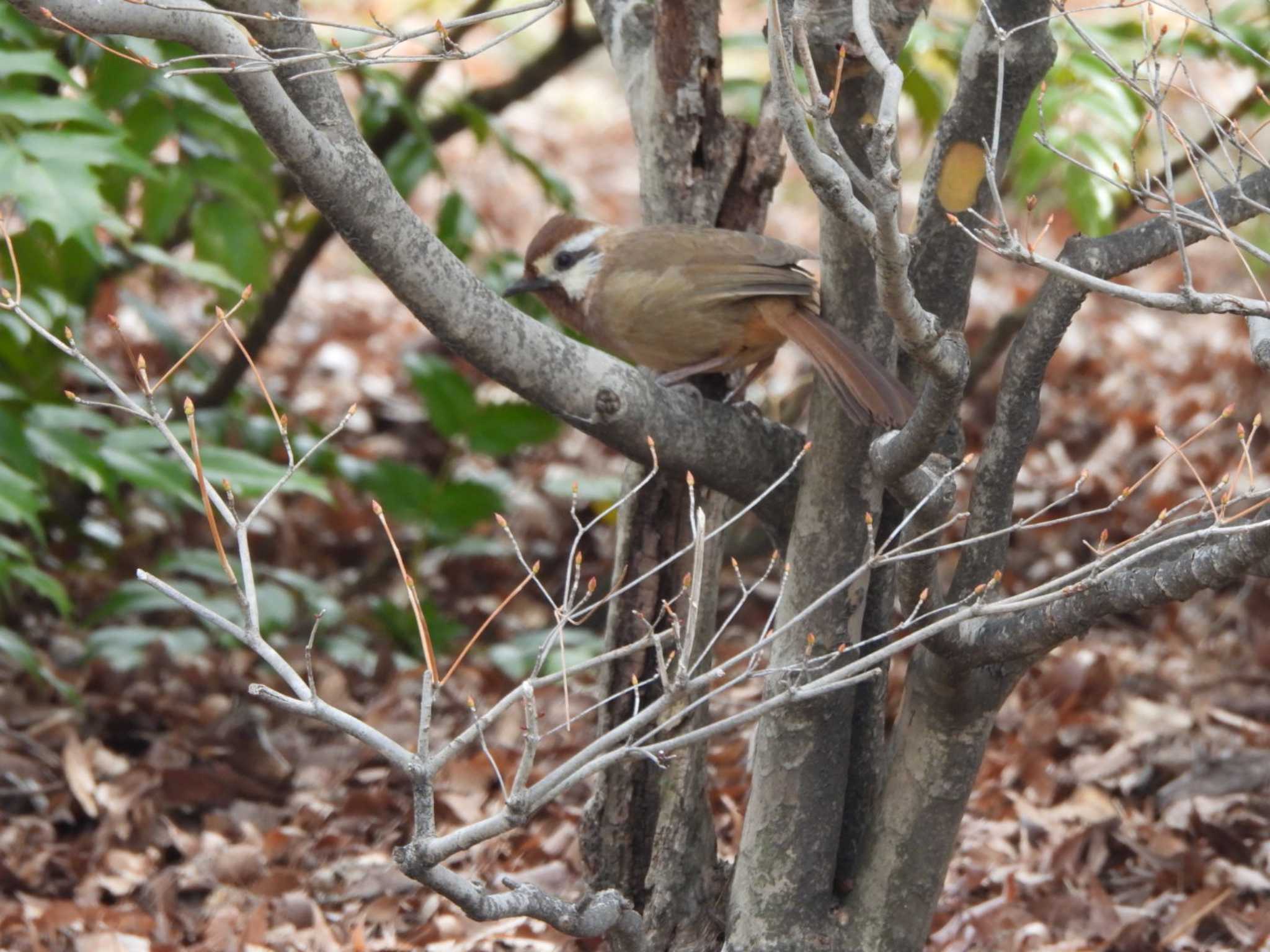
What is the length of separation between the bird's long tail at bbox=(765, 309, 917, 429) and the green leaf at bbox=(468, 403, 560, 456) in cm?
233

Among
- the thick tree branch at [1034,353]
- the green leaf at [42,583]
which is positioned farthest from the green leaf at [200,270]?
the thick tree branch at [1034,353]

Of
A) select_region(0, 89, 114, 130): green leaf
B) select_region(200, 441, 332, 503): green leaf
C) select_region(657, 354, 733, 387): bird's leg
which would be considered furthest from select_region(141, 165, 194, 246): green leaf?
select_region(657, 354, 733, 387): bird's leg

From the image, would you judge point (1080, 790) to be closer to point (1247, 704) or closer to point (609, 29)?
point (1247, 704)

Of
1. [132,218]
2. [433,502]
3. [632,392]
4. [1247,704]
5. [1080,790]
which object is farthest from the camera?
[132,218]

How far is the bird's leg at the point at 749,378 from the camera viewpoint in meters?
3.27

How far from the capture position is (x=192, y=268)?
386 centimetres

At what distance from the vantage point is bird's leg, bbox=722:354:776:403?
10.7 feet

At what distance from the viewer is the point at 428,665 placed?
1719 mm

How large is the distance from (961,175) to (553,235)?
5.18ft

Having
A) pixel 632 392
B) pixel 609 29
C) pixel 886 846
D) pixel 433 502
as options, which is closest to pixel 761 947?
pixel 886 846

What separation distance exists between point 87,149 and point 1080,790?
10.5ft

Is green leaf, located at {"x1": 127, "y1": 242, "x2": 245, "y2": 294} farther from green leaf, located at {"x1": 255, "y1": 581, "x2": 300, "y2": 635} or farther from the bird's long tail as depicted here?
the bird's long tail

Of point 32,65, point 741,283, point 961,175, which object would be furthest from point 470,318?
point 32,65

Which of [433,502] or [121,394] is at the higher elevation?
[433,502]
